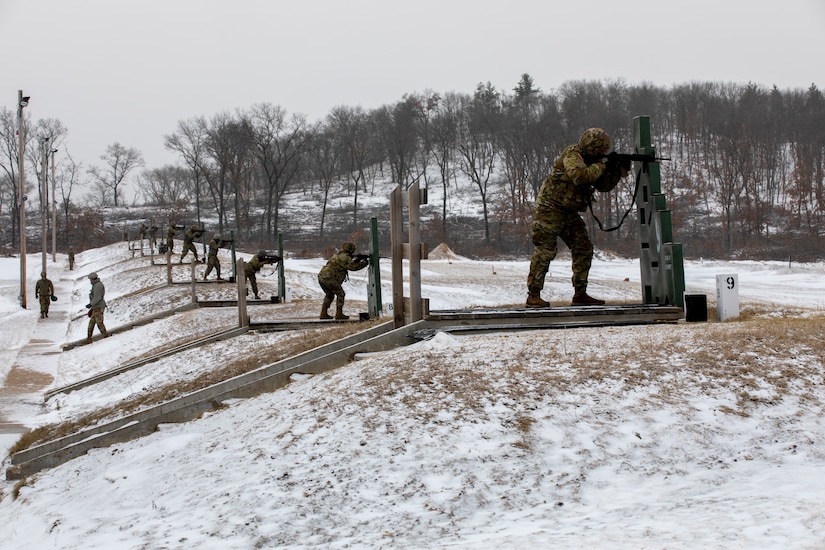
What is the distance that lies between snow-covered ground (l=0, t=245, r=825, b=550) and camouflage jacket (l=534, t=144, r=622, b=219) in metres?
1.77

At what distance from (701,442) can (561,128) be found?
64.6 metres

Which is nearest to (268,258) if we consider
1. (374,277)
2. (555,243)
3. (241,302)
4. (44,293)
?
(374,277)

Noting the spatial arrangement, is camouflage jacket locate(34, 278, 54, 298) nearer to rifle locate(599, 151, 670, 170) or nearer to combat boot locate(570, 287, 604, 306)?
combat boot locate(570, 287, 604, 306)

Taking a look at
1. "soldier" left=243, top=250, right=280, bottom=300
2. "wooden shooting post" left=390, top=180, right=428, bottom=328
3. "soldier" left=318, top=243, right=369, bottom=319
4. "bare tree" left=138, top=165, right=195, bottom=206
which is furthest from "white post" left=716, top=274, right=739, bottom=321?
"bare tree" left=138, top=165, right=195, bottom=206

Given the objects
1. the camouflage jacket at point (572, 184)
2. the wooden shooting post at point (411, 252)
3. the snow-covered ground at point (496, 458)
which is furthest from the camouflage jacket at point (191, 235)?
the camouflage jacket at point (572, 184)

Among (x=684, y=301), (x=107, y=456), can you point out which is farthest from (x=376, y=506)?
(x=684, y=301)

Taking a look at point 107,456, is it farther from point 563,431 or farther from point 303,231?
point 303,231

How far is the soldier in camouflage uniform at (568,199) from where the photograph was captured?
969cm

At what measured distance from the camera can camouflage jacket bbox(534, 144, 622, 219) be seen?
376 inches

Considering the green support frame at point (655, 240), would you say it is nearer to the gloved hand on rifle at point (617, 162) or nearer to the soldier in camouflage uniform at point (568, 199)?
the gloved hand on rifle at point (617, 162)

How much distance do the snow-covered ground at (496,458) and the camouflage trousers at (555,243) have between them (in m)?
1.19

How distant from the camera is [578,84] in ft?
318

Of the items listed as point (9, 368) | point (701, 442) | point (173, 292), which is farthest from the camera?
point (173, 292)

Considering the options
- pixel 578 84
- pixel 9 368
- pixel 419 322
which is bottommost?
pixel 9 368
